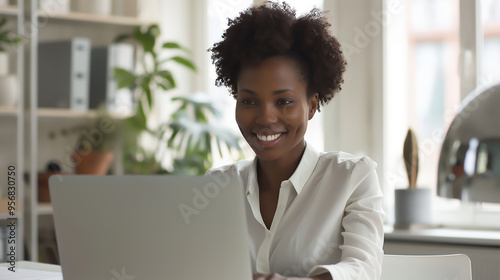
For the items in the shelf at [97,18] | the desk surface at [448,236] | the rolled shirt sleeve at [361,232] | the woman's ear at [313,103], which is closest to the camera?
the rolled shirt sleeve at [361,232]

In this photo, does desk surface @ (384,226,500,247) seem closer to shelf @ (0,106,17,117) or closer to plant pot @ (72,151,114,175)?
plant pot @ (72,151,114,175)

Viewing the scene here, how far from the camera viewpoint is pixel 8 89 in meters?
2.82

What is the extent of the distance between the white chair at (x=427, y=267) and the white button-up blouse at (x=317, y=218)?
15cm

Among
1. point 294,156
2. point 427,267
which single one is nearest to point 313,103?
point 294,156

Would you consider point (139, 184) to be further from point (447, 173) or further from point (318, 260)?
point (318, 260)

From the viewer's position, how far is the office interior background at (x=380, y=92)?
241 centimetres

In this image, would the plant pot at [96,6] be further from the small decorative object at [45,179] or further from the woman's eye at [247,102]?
the woman's eye at [247,102]

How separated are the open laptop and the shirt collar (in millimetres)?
572

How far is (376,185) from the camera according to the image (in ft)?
4.59

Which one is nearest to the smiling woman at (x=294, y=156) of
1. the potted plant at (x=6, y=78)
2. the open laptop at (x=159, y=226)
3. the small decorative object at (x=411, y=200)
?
the open laptop at (x=159, y=226)

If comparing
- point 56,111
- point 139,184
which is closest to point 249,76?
point 139,184
